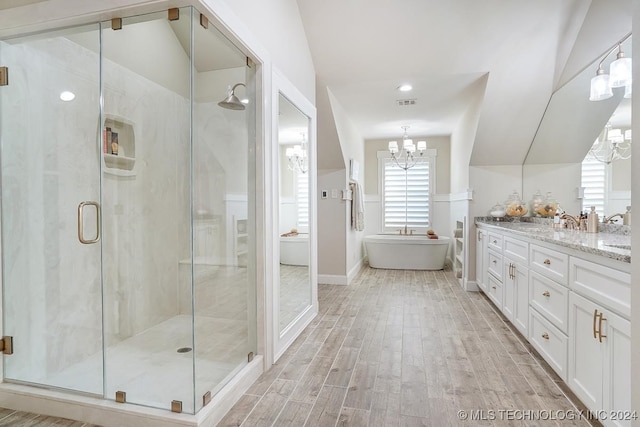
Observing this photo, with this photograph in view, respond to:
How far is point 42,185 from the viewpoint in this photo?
2.19 m

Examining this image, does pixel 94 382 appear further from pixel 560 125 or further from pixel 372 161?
pixel 372 161

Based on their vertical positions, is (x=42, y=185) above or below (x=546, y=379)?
above

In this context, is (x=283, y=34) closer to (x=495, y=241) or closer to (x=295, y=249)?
(x=295, y=249)

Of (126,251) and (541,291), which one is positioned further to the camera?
(126,251)

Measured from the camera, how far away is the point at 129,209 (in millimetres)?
2803

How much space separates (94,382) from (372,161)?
18.7 ft

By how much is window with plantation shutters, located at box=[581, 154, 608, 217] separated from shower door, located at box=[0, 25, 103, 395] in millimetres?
3606

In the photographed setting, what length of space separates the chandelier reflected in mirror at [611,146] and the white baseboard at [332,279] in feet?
10.3

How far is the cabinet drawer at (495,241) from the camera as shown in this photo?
11.2 ft

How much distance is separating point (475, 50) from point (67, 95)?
11.2 ft

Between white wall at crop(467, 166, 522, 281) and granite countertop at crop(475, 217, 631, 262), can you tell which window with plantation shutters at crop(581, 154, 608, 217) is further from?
white wall at crop(467, 166, 522, 281)

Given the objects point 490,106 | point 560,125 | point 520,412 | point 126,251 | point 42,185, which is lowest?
point 520,412

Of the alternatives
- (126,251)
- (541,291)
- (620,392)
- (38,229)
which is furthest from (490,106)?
(38,229)

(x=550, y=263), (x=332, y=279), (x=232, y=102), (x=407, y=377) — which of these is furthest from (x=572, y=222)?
(x=232, y=102)
